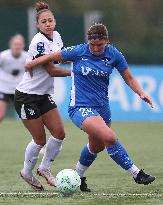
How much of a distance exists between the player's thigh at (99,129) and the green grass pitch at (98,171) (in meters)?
0.62

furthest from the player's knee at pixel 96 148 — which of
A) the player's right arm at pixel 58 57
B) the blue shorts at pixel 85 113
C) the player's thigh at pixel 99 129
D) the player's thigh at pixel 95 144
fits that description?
the player's right arm at pixel 58 57

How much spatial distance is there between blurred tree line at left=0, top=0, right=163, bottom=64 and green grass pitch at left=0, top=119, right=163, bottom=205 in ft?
17.8

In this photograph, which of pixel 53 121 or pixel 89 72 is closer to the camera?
pixel 89 72

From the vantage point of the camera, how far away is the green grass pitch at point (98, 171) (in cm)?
955

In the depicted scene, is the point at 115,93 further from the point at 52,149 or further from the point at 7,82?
the point at 52,149

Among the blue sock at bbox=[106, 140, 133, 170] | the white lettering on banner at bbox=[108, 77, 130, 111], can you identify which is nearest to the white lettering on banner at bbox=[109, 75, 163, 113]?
the white lettering on banner at bbox=[108, 77, 130, 111]

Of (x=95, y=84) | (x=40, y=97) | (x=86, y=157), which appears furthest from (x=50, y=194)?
(x=95, y=84)

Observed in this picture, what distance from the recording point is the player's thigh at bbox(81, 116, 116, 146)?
9.71m

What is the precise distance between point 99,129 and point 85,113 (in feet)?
1.13

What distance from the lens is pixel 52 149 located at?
10.8 metres

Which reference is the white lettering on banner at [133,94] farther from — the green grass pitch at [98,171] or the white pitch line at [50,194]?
the white pitch line at [50,194]

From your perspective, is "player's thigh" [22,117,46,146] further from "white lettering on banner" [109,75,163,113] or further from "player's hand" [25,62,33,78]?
"white lettering on banner" [109,75,163,113]

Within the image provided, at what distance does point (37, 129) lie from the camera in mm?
10562

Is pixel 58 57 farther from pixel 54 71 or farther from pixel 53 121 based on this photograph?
pixel 53 121
